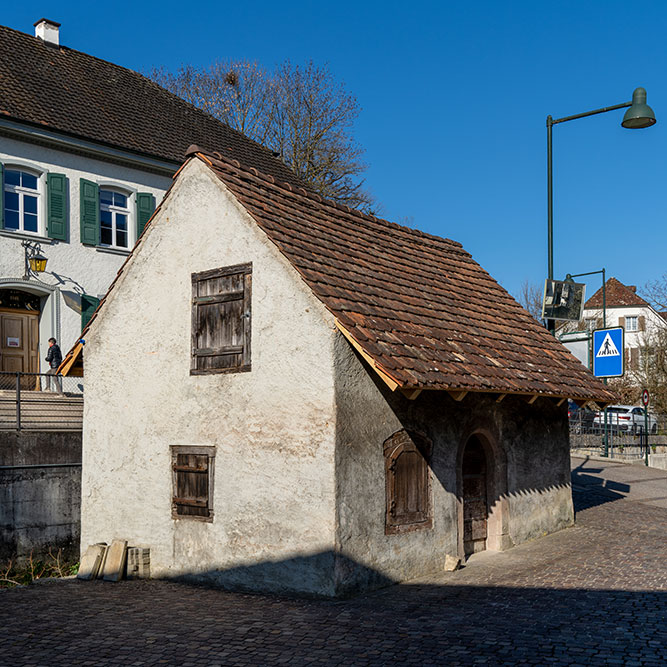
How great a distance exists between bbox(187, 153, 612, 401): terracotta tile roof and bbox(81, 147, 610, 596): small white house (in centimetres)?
5

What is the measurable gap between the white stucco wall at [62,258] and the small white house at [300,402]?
26.6 feet

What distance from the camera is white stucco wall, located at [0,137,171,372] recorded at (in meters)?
21.1

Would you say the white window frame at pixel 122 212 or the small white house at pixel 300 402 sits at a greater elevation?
the white window frame at pixel 122 212

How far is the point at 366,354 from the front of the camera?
10.2 metres

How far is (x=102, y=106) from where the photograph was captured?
25.2 metres

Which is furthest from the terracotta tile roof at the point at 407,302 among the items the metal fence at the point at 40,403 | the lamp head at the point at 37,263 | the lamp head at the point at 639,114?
the lamp head at the point at 37,263

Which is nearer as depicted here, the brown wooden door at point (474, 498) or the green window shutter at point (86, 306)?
the brown wooden door at point (474, 498)

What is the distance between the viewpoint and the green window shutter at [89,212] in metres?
22.5

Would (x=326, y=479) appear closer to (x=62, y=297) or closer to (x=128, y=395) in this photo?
(x=128, y=395)

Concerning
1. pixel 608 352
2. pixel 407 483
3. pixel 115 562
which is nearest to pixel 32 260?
pixel 115 562

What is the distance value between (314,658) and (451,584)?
386cm

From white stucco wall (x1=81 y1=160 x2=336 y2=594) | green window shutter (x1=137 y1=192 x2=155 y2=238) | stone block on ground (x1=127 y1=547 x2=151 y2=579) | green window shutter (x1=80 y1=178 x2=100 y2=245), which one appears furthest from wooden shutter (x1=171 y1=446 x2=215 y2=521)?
green window shutter (x1=137 y1=192 x2=155 y2=238)

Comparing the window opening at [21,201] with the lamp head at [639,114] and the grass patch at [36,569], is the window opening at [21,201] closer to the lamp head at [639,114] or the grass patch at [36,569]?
the grass patch at [36,569]

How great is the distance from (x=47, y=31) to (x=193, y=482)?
20.5 meters
